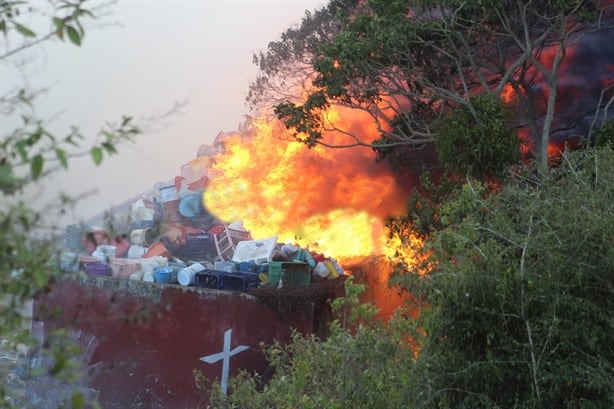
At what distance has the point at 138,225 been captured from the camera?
19.4 m

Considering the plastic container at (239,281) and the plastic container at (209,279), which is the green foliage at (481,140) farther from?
the plastic container at (209,279)

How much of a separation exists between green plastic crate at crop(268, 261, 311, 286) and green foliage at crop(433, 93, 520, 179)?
368 cm

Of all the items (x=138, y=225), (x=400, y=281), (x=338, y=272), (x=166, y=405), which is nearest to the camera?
(x=400, y=281)

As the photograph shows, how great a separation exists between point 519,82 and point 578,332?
9.85 meters

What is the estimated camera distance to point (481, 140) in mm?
12430

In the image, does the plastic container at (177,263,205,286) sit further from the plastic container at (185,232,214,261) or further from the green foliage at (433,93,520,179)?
the green foliage at (433,93,520,179)

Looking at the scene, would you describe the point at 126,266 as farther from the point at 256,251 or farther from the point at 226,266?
the point at 256,251

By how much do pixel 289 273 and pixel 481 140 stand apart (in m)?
4.64

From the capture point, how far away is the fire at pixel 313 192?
18.7 meters

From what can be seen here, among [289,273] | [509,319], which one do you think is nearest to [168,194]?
[289,273]

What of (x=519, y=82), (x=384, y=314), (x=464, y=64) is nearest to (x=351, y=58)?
(x=464, y=64)

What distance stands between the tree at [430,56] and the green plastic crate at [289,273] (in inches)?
96.4

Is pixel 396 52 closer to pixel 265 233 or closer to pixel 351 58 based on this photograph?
pixel 351 58

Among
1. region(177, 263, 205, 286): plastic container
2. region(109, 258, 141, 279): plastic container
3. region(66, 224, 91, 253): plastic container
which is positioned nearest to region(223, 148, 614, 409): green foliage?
region(66, 224, 91, 253): plastic container
